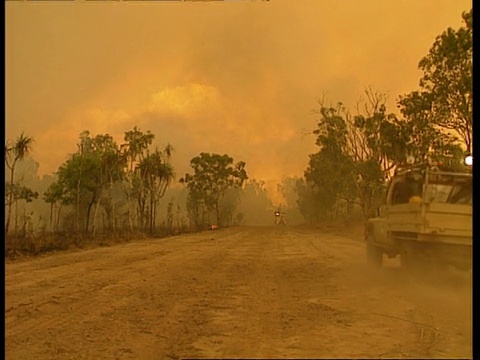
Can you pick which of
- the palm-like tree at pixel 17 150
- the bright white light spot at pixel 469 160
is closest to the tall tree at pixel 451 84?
the bright white light spot at pixel 469 160

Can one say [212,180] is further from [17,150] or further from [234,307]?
[17,150]

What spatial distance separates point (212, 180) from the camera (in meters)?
2.98

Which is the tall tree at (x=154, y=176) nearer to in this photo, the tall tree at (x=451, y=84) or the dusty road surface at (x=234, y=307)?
the dusty road surface at (x=234, y=307)

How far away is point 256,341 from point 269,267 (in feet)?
10.0

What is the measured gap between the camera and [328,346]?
203cm

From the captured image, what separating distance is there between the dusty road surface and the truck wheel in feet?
0.25

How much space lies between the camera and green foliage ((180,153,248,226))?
296 cm

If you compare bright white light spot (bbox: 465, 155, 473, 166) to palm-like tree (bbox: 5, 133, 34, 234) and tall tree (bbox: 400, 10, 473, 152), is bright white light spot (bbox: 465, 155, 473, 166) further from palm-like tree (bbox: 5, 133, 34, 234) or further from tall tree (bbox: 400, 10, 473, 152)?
palm-like tree (bbox: 5, 133, 34, 234)

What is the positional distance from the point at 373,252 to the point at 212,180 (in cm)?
127

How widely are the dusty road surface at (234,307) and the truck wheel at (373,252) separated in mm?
76

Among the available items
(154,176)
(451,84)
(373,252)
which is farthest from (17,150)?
(451,84)

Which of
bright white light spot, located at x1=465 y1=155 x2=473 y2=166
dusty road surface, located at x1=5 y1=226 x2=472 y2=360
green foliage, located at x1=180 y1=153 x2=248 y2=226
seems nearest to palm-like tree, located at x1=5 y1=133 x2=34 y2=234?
green foliage, located at x1=180 y1=153 x2=248 y2=226

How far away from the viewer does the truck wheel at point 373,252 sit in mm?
2992

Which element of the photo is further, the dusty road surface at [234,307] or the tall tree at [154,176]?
the tall tree at [154,176]
